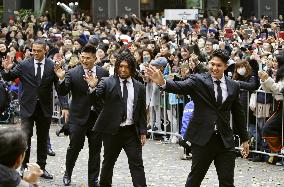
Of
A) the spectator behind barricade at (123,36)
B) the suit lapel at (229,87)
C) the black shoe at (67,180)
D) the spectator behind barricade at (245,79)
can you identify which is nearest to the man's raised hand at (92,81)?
the black shoe at (67,180)

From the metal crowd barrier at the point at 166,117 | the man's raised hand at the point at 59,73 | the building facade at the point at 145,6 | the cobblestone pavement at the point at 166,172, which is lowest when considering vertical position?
the cobblestone pavement at the point at 166,172

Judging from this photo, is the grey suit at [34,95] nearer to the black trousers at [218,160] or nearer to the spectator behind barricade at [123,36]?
the black trousers at [218,160]

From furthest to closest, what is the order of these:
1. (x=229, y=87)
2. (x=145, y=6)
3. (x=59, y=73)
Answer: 1. (x=145, y=6)
2. (x=59, y=73)
3. (x=229, y=87)

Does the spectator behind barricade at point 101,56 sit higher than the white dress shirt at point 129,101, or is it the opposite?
the spectator behind barricade at point 101,56

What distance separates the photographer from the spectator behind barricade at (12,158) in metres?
4.89

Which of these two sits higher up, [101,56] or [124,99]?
[101,56]

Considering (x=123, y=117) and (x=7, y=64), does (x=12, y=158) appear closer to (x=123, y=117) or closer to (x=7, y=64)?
(x=123, y=117)

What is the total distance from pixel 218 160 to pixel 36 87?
3.64m

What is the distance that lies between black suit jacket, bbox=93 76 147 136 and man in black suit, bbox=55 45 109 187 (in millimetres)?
767

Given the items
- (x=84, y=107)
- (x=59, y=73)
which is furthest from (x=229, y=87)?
(x=59, y=73)

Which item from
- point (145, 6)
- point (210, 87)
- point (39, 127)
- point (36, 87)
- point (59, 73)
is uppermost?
point (145, 6)

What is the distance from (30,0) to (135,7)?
5.78 m

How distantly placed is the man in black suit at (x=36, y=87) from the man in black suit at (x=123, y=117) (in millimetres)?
1688

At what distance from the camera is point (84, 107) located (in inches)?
403
